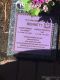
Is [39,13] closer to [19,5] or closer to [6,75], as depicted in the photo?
[19,5]

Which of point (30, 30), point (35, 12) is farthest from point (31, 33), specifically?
point (35, 12)

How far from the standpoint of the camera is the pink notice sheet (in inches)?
233

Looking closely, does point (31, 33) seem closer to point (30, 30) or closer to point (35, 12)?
point (30, 30)

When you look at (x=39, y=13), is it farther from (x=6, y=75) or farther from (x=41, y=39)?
(x=6, y=75)

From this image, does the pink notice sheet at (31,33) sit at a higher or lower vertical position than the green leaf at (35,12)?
lower

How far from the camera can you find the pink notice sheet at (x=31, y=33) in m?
5.91

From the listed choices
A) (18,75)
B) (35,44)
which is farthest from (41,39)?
(18,75)

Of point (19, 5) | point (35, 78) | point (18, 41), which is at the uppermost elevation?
point (19, 5)

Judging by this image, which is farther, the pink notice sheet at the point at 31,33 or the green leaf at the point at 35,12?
the pink notice sheet at the point at 31,33

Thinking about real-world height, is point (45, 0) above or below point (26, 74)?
above

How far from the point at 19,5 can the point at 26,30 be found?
0.27 meters

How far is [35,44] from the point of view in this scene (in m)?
5.91

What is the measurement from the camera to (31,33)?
19.4 feet

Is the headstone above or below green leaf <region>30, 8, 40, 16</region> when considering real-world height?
below
